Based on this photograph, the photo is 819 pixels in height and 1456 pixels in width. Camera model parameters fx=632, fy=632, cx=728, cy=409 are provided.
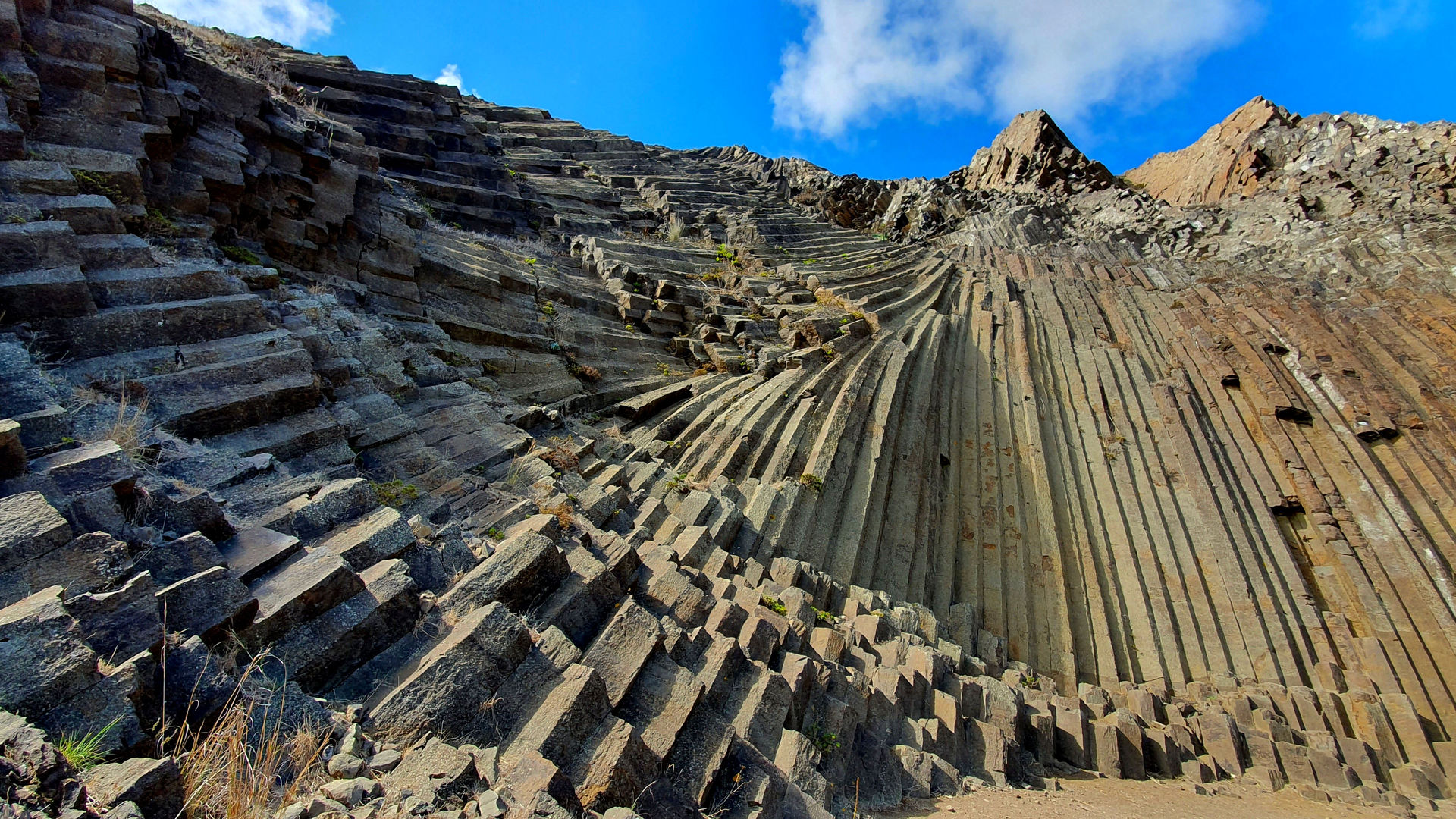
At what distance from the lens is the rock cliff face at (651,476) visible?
3.33 m

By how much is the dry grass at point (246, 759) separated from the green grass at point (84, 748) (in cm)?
26

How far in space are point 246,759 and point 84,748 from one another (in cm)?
51

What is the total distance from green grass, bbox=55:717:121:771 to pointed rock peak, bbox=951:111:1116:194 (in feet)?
92.2

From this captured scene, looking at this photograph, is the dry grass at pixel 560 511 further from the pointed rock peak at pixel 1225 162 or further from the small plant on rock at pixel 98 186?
the pointed rock peak at pixel 1225 162

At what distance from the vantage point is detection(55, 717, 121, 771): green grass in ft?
7.50

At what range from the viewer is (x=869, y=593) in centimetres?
785

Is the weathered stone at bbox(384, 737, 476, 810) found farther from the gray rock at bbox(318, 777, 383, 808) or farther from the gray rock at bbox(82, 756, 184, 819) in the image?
the gray rock at bbox(82, 756, 184, 819)

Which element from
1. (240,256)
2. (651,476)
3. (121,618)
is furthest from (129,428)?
(651,476)

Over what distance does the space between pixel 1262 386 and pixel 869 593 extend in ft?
34.9

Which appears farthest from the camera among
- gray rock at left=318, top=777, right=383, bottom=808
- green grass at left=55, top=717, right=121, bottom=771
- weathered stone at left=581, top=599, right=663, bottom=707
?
weathered stone at left=581, top=599, right=663, bottom=707

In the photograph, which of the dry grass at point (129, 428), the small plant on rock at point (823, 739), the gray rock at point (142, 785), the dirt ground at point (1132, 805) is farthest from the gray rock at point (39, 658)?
the dirt ground at point (1132, 805)

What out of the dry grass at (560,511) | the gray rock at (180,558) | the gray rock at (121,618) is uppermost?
the dry grass at (560,511)

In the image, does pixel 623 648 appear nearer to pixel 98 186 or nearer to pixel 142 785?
pixel 142 785

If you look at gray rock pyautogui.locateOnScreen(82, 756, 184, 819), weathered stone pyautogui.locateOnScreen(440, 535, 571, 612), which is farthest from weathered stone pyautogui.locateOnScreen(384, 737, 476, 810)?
weathered stone pyautogui.locateOnScreen(440, 535, 571, 612)
